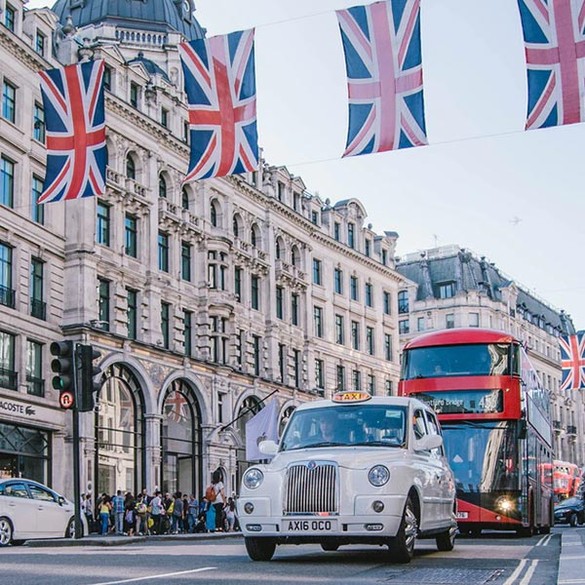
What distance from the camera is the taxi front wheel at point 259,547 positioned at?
13680 millimetres

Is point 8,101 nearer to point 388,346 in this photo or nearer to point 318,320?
point 318,320

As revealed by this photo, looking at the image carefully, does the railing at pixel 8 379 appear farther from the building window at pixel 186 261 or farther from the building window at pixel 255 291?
the building window at pixel 255 291

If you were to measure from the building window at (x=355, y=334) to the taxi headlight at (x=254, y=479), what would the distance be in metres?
54.1

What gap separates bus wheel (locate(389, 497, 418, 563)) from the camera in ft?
43.3

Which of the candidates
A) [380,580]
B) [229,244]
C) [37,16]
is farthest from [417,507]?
[229,244]

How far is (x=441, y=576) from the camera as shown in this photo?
11539 millimetres

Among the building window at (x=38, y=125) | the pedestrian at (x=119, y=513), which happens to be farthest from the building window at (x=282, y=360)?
the pedestrian at (x=119, y=513)

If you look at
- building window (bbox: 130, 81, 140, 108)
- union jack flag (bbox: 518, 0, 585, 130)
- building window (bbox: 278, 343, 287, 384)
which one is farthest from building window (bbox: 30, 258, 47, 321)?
union jack flag (bbox: 518, 0, 585, 130)

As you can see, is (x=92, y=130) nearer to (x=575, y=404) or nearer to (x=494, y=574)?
(x=494, y=574)

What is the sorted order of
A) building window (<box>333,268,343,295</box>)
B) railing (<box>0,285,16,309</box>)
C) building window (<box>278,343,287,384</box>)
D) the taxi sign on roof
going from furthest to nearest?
building window (<box>333,268,343,295</box>) → building window (<box>278,343,287,384</box>) → railing (<box>0,285,16,309</box>) → the taxi sign on roof

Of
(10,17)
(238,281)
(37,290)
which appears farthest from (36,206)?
(238,281)

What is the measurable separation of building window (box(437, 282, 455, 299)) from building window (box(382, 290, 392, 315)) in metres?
23.6

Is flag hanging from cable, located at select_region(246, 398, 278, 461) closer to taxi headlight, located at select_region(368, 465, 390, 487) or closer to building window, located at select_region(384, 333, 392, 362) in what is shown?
building window, located at select_region(384, 333, 392, 362)

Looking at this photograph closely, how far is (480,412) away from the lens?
23859 millimetres
